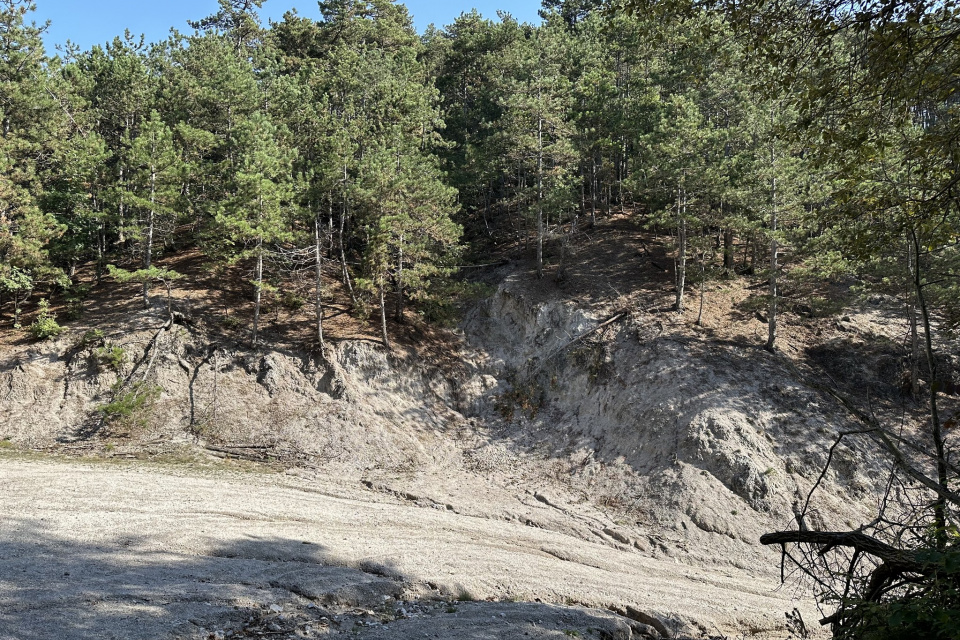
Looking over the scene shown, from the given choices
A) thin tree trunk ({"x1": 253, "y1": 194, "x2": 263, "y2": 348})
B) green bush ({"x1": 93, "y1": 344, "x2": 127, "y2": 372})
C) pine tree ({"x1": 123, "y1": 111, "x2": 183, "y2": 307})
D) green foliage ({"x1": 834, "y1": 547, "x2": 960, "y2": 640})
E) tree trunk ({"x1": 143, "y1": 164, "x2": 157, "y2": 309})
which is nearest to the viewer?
green foliage ({"x1": 834, "y1": 547, "x2": 960, "y2": 640})

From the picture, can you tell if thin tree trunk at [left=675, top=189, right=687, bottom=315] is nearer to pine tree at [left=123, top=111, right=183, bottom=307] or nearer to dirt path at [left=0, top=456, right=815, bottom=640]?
dirt path at [left=0, top=456, right=815, bottom=640]

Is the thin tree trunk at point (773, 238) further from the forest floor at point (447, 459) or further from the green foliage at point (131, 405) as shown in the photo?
the green foliage at point (131, 405)

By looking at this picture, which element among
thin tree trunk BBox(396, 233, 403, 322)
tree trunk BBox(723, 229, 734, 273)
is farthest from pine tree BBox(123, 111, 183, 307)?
tree trunk BBox(723, 229, 734, 273)

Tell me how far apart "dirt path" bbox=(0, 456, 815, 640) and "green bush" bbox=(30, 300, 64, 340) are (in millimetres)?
6291

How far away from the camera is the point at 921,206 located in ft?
18.6

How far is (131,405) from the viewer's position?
20766 mm

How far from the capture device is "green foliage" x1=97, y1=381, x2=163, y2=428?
2044cm

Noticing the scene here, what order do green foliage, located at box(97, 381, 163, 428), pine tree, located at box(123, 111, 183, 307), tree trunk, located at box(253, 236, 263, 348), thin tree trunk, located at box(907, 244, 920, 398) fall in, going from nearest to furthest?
1. green foliage, located at box(97, 381, 163, 428)
2. thin tree trunk, located at box(907, 244, 920, 398)
3. tree trunk, located at box(253, 236, 263, 348)
4. pine tree, located at box(123, 111, 183, 307)

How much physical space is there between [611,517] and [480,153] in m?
21.8

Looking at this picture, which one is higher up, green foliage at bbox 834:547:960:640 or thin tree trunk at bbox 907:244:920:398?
thin tree trunk at bbox 907:244:920:398

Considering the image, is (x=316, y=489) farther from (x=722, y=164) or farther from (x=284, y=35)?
(x=284, y=35)

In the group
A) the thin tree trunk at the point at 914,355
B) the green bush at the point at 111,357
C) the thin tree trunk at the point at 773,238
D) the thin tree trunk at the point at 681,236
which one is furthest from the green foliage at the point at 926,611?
the green bush at the point at 111,357

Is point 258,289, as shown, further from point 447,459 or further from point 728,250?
point 728,250

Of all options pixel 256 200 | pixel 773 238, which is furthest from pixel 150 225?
pixel 773 238
